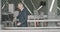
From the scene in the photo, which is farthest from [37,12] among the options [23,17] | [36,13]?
[23,17]

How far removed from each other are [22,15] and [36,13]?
0.59 m

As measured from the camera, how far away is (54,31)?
21688 mm

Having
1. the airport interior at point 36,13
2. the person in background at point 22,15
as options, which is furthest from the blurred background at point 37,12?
the person in background at point 22,15

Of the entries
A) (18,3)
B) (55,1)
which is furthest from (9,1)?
(55,1)

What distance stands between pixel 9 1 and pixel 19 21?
2.85ft

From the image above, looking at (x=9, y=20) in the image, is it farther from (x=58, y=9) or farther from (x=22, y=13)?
(x=58, y=9)

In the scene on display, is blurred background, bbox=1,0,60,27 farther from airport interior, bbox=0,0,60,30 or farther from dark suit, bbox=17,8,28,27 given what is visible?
dark suit, bbox=17,8,28,27

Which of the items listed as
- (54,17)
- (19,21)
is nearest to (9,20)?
(19,21)

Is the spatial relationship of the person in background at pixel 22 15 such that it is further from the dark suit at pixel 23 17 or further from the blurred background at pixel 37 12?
the blurred background at pixel 37 12

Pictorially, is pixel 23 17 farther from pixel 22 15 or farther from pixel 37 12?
pixel 37 12

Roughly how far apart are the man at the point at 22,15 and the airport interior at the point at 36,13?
5.5 inches

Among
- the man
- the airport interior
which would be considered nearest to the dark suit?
the man

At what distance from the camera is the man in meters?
21.6

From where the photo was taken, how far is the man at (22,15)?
21.6 m
